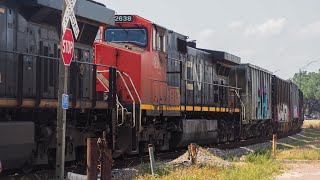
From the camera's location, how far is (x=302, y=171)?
13.0m

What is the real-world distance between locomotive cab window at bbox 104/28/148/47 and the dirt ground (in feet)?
19.2

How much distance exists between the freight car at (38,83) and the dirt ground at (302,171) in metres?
4.99

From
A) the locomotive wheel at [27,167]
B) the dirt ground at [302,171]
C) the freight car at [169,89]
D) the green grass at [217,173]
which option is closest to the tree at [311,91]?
the freight car at [169,89]

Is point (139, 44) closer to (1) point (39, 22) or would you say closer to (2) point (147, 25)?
(2) point (147, 25)

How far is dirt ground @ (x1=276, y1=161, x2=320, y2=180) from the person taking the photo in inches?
455

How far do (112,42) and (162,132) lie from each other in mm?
3508

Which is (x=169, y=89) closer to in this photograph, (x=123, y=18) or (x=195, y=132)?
(x=123, y=18)

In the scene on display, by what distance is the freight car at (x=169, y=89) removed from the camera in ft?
45.3

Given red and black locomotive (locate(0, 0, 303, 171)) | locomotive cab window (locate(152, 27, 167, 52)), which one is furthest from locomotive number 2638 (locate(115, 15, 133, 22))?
locomotive cab window (locate(152, 27, 167, 52))

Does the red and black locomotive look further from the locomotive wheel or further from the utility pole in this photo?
the utility pole

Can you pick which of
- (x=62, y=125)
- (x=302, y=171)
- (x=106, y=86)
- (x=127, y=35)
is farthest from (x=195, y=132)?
(x=62, y=125)

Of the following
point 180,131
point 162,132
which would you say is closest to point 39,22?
point 162,132

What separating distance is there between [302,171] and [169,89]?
534 centimetres

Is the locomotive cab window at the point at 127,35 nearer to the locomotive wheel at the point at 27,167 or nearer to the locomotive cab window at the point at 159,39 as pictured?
the locomotive cab window at the point at 159,39
